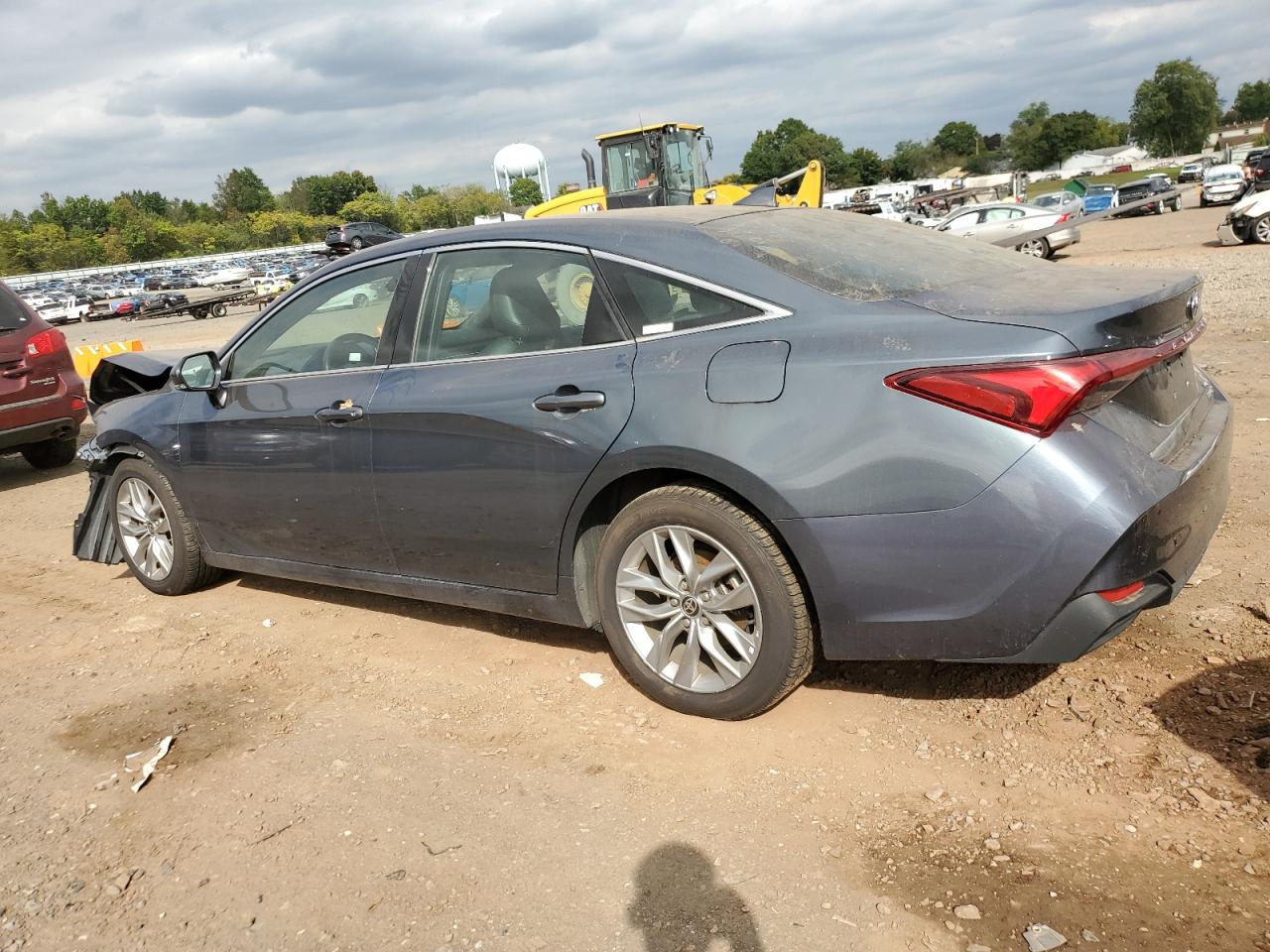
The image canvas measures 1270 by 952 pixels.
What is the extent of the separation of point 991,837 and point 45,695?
3.75m

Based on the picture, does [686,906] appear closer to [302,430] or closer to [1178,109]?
[302,430]

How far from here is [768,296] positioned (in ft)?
10.8

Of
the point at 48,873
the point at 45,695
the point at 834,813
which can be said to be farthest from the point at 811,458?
the point at 45,695

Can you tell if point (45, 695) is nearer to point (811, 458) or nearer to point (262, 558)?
point (262, 558)

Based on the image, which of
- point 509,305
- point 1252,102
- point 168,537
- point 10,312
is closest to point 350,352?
point 509,305

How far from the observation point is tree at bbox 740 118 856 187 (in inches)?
5079

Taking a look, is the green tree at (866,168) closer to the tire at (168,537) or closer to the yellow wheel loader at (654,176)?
the yellow wheel loader at (654,176)

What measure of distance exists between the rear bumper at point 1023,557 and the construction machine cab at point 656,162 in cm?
1638

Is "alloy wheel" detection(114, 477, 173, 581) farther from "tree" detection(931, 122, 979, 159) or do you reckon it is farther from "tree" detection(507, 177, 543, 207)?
"tree" detection(931, 122, 979, 159)

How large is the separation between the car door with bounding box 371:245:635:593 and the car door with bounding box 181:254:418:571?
156 mm

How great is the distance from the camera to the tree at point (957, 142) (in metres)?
151

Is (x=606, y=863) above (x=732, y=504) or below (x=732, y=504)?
below

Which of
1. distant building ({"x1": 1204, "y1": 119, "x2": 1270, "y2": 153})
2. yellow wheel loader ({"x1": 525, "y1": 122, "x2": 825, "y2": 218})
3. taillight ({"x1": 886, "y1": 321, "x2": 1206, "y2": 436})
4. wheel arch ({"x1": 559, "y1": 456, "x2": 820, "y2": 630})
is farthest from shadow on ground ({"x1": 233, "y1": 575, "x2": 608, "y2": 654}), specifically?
distant building ({"x1": 1204, "y1": 119, "x2": 1270, "y2": 153})

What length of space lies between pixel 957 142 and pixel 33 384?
159m
